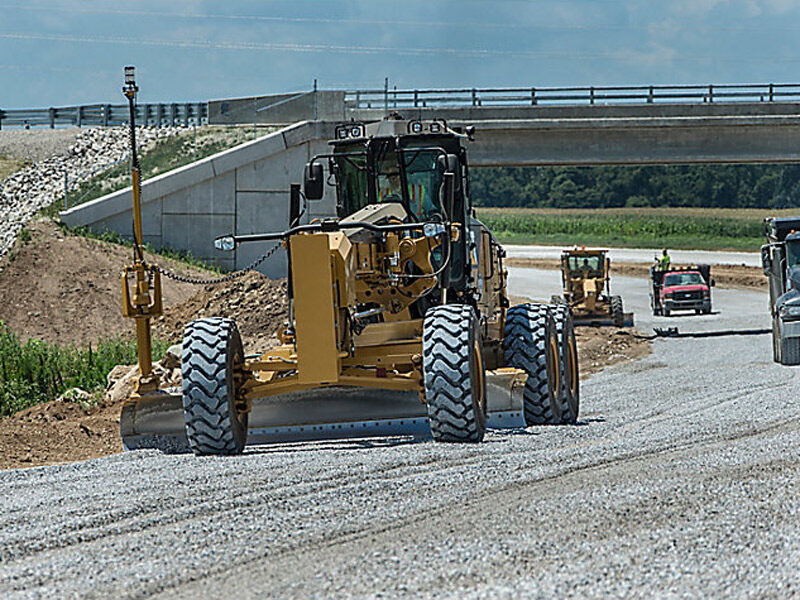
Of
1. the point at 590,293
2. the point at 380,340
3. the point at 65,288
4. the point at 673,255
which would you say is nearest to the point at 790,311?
the point at 380,340

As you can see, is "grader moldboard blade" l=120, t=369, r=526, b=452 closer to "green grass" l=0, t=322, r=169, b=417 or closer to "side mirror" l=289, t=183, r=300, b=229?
"side mirror" l=289, t=183, r=300, b=229

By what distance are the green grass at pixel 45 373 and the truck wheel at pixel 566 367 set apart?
7883 millimetres

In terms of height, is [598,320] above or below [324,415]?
below

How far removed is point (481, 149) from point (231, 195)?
8351 millimetres

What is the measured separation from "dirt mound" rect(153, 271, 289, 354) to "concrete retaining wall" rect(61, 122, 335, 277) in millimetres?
6160

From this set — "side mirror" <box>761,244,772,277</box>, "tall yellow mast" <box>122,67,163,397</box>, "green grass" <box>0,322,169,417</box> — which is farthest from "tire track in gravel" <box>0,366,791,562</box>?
"side mirror" <box>761,244,772,277</box>

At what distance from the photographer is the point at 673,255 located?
260 feet

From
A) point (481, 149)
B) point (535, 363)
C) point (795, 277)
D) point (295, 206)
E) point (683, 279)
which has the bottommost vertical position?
point (535, 363)

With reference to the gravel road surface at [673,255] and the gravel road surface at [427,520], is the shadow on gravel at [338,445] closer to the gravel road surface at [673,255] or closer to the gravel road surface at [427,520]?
the gravel road surface at [427,520]

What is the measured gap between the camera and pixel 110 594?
5852 millimetres

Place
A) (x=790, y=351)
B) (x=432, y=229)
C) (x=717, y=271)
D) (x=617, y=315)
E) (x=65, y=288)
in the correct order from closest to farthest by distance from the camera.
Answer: (x=432, y=229)
(x=790, y=351)
(x=65, y=288)
(x=617, y=315)
(x=717, y=271)

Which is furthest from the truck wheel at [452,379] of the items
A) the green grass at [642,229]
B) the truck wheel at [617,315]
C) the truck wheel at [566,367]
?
the green grass at [642,229]

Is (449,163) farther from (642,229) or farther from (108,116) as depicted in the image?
(642,229)

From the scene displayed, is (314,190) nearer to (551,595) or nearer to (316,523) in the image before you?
(316,523)
